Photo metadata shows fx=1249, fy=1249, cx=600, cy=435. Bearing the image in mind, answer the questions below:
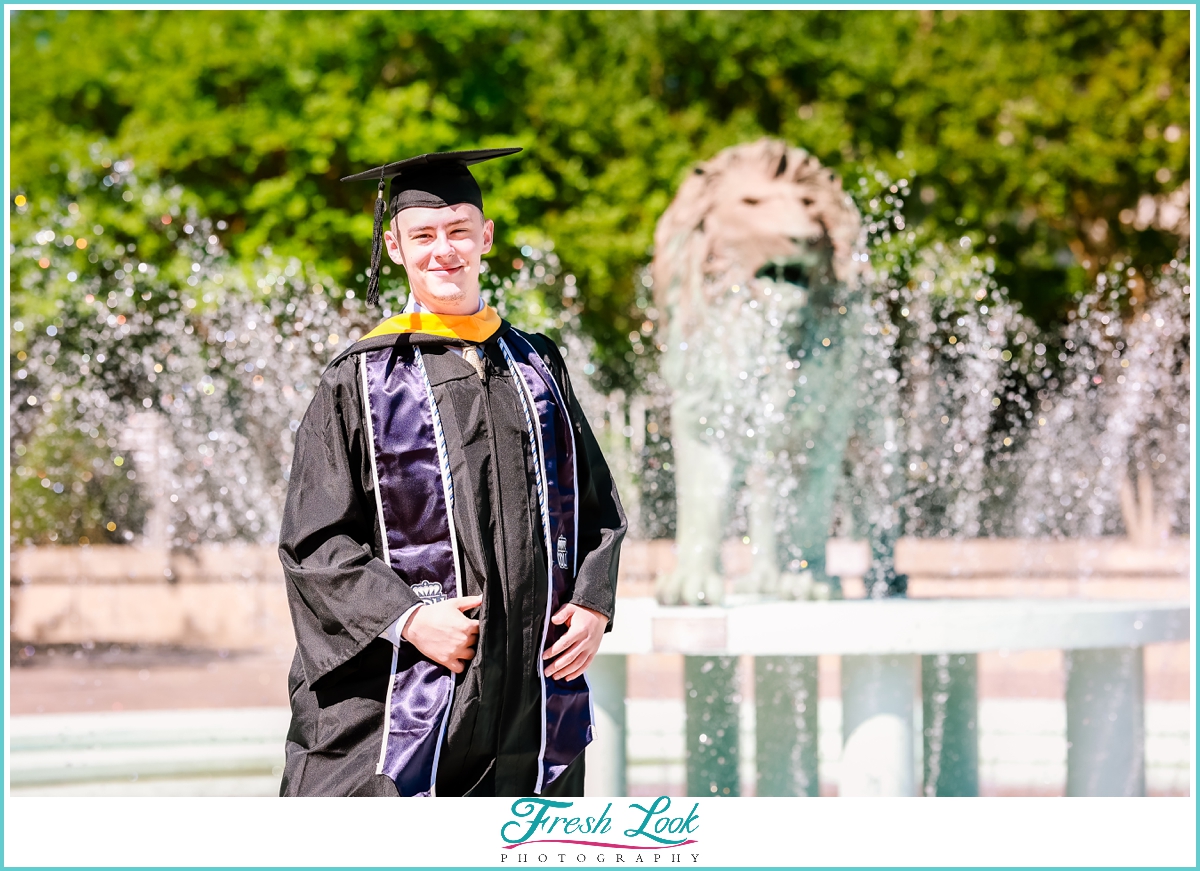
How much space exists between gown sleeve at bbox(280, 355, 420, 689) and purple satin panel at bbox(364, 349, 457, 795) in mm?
37

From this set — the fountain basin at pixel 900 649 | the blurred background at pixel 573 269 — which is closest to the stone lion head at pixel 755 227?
the fountain basin at pixel 900 649

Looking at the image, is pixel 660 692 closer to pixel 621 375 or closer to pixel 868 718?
pixel 868 718

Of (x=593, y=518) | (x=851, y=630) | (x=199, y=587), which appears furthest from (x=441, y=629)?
(x=199, y=587)

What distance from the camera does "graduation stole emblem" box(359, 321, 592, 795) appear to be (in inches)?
85.3

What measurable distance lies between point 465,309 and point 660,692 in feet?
21.9

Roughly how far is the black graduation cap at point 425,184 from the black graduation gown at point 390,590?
23 centimetres

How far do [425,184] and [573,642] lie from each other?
0.90m

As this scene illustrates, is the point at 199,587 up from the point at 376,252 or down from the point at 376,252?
down

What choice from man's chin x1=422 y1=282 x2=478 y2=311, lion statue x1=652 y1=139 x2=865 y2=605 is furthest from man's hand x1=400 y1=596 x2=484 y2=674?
lion statue x1=652 y1=139 x2=865 y2=605

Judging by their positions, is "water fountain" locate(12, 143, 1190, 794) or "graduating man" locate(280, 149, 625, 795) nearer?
"graduating man" locate(280, 149, 625, 795)

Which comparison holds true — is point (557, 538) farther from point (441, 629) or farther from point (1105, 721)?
point (1105, 721)

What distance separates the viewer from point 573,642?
7.38ft

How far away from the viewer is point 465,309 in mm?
2365

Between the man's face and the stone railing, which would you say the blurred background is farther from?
the man's face
